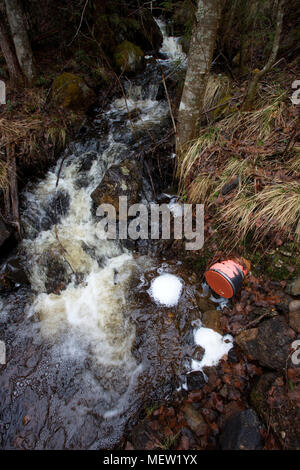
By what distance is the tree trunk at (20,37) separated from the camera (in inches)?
199

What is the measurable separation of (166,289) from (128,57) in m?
6.81

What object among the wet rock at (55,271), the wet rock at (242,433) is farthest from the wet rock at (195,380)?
the wet rock at (55,271)

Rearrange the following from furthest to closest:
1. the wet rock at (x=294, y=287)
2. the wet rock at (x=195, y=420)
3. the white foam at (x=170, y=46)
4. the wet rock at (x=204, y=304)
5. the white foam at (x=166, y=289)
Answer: the white foam at (x=170, y=46) → the white foam at (x=166, y=289) → the wet rock at (x=204, y=304) → the wet rock at (x=294, y=287) → the wet rock at (x=195, y=420)

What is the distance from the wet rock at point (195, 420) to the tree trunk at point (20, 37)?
7672 mm

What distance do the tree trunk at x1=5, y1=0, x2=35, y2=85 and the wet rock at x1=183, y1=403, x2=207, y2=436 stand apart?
767 centimetres

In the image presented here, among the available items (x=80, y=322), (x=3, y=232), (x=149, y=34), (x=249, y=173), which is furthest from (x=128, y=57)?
(x=80, y=322)

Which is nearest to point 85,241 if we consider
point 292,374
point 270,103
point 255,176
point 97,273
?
point 97,273

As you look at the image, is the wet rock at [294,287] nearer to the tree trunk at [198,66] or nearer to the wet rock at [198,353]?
the wet rock at [198,353]

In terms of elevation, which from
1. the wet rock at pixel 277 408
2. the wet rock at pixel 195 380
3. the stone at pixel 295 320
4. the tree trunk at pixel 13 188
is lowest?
the wet rock at pixel 195 380

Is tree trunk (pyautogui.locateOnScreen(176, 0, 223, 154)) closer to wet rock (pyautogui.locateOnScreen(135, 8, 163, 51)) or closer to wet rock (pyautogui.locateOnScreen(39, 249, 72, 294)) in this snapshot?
wet rock (pyautogui.locateOnScreen(39, 249, 72, 294))

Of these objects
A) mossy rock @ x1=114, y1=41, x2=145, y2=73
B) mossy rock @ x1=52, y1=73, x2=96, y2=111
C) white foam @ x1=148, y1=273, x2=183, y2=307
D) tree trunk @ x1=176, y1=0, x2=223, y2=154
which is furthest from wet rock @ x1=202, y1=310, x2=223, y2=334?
mossy rock @ x1=114, y1=41, x2=145, y2=73

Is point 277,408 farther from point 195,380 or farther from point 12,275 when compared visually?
point 12,275

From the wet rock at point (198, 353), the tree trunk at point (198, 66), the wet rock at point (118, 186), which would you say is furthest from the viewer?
the wet rock at point (118, 186)
